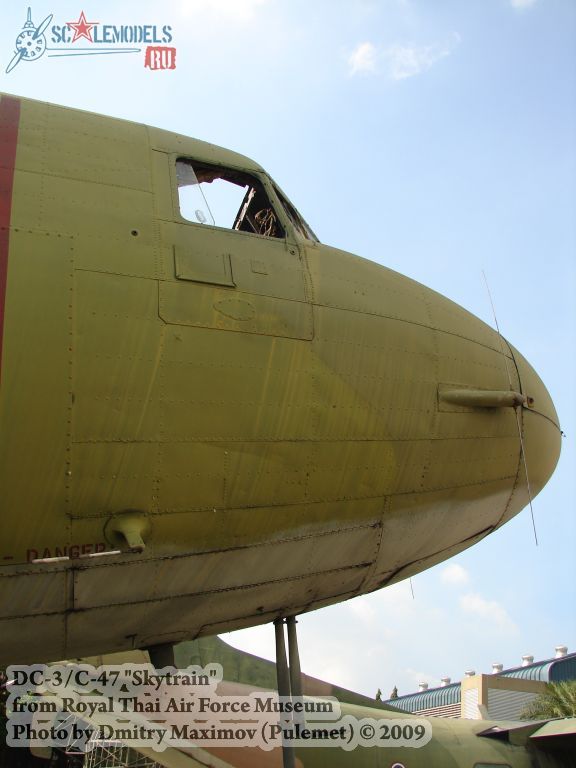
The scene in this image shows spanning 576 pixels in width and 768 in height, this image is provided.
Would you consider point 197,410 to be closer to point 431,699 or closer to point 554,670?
point 554,670

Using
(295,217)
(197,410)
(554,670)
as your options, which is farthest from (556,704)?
(197,410)

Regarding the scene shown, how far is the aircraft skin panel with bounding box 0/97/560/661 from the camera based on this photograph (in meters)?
4.80

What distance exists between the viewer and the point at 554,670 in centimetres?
4209

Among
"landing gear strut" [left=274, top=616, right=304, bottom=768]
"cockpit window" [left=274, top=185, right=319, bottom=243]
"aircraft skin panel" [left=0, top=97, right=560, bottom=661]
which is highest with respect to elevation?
"cockpit window" [left=274, top=185, right=319, bottom=243]

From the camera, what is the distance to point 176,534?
16.8 feet

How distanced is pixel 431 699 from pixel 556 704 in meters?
23.7

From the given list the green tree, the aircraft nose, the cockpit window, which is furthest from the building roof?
the cockpit window

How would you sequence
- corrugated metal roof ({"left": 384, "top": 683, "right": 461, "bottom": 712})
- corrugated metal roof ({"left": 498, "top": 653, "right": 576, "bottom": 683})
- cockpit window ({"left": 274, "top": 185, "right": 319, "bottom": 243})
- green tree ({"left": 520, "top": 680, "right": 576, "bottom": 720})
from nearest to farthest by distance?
1. cockpit window ({"left": 274, "top": 185, "right": 319, "bottom": 243})
2. green tree ({"left": 520, "top": 680, "right": 576, "bottom": 720})
3. corrugated metal roof ({"left": 498, "top": 653, "right": 576, "bottom": 683})
4. corrugated metal roof ({"left": 384, "top": 683, "right": 461, "bottom": 712})

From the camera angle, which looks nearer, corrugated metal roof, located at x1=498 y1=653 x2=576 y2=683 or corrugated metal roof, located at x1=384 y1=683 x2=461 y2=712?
corrugated metal roof, located at x1=498 y1=653 x2=576 y2=683

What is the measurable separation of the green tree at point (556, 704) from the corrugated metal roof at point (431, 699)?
1831 centimetres

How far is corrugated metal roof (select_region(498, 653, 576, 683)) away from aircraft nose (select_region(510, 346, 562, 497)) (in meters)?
40.0

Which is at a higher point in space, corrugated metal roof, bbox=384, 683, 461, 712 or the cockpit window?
corrugated metal roof, bbox=384, 683, 461, 712

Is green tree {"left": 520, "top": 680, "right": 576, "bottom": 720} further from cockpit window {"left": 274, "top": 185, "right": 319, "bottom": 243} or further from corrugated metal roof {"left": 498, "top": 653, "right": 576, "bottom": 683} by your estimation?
cockpit window {"left": 274, "top": 185, "right": 319, "bottom": 243}

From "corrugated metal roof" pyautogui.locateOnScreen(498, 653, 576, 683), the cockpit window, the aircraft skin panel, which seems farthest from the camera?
"corrugated metal roof" pyautogui.locateOnScreen(498, 653, 576, 683)
